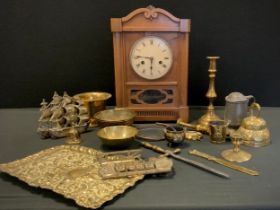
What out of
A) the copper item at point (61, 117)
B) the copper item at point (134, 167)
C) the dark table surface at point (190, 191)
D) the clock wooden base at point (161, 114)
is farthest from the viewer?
the clock wooden base at point (161, 114)

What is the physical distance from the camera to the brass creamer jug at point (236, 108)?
1.05m

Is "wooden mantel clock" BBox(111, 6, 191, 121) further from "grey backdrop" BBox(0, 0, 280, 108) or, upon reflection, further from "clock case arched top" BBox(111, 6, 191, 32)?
"grey backdrop" BBox(0, 0, 280, 108)

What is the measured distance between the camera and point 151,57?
1106 millimetres

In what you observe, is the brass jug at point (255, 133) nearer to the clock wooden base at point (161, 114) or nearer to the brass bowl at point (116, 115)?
the clock wooden base at point (161, 114)

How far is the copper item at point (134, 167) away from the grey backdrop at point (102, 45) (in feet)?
2.14

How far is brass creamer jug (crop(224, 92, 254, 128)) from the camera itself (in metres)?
1.05

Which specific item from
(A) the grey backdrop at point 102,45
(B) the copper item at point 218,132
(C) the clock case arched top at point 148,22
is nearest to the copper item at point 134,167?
(B) the copper item at point 218,132

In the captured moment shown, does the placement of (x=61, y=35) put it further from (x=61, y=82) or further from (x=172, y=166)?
(x=172, y=166)

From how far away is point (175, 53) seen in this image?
43.6 inches

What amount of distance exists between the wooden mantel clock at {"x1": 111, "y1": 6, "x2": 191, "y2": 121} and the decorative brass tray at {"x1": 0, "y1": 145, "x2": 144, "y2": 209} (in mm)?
334

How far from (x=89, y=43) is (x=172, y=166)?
0.80m

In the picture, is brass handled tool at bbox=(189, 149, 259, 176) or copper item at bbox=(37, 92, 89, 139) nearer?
brass handled tool at bbox=(189, 149, 259, 176)

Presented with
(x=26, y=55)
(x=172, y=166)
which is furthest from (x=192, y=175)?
(x=26, y=55)

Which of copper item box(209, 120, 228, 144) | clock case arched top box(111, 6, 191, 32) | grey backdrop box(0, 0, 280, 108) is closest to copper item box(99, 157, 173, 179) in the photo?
copper item box(209, 120, 228, 144)
